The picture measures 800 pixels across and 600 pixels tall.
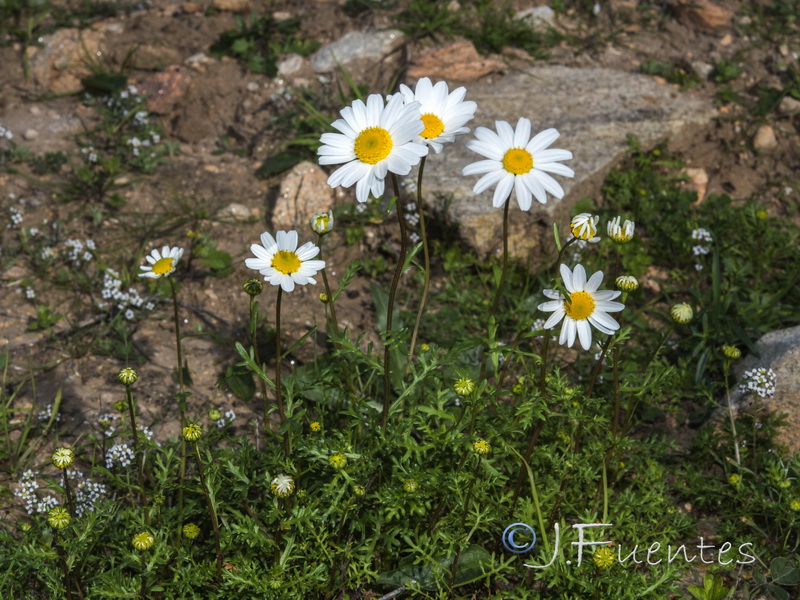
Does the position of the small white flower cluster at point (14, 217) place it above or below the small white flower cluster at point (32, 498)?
above

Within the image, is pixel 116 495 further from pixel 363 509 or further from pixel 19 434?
pixel 363 509

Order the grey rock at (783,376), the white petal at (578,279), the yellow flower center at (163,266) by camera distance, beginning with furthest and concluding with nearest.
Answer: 1. the grey rock at (783,376)
2. the yellow flower center at (163,266)
3. the white petal at (578,279)

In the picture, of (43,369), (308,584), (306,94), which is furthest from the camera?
(306,94)

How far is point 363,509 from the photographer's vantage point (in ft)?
7.91

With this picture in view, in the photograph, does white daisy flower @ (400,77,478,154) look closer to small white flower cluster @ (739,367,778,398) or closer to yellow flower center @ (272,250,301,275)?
yellow flower center @ (272,250,301,275)

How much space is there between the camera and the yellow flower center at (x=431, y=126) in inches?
85.3

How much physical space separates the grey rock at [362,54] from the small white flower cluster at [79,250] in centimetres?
183

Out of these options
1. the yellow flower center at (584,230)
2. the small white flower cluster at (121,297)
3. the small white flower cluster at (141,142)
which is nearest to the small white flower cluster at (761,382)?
the yellow flower center at (584,230)

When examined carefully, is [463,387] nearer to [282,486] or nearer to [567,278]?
[567,278]

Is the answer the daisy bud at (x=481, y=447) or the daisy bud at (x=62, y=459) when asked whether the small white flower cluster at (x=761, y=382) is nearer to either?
the daisy bud at (x=481, y=447)

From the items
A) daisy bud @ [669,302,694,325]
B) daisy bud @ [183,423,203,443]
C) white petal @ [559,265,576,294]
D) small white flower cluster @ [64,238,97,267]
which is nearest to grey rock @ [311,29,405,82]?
small white flower cluster @ [64,238,97,267]

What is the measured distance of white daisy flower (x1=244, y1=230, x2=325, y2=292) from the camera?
2188mm

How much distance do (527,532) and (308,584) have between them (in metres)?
0.70

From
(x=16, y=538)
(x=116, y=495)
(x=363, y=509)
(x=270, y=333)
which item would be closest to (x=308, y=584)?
(x=363, y=509)
